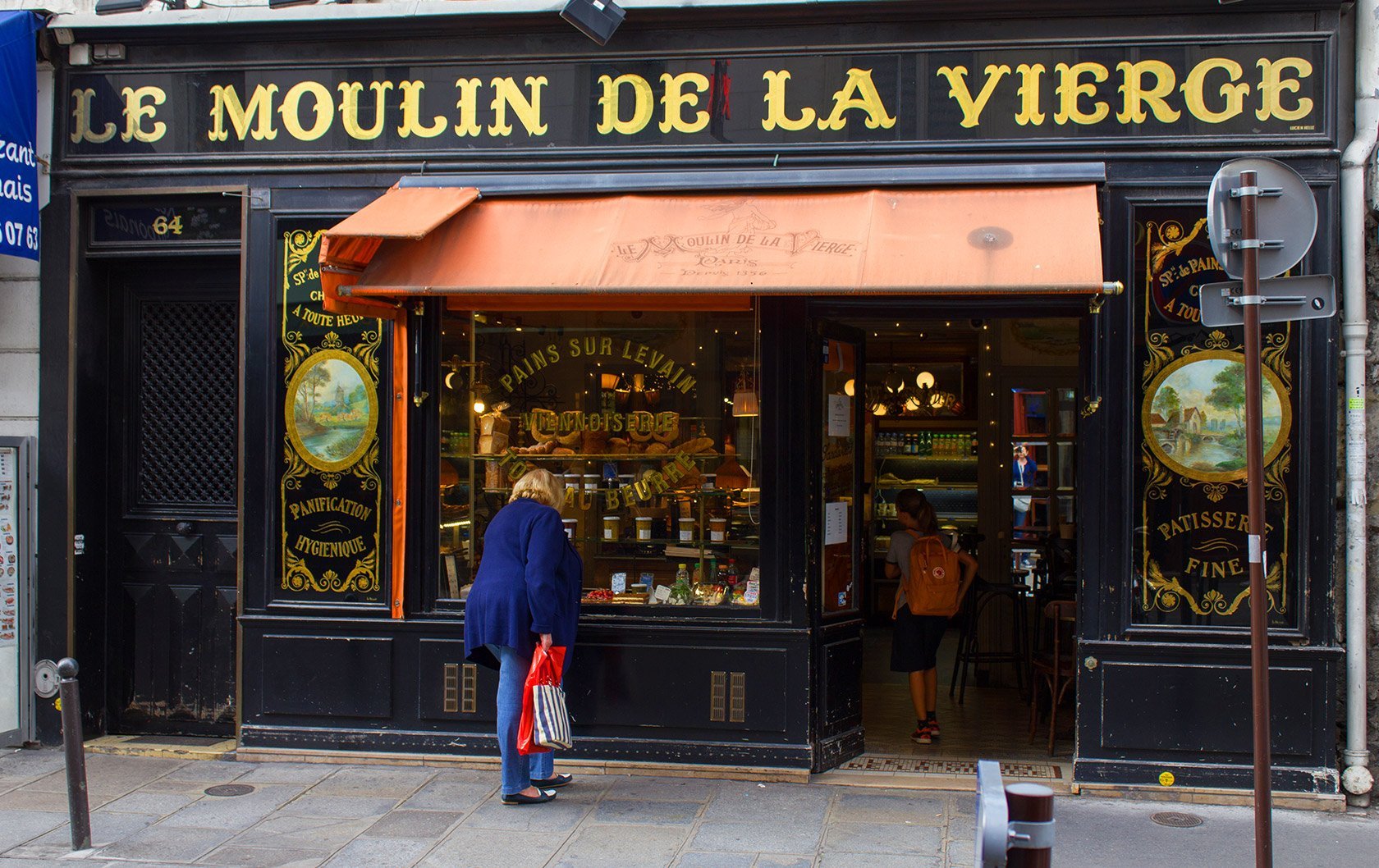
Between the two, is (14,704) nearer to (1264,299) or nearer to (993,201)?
(993,201)

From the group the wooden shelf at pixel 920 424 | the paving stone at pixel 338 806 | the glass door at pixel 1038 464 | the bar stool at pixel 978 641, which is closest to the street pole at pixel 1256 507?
the paving stone at pixel 338 806

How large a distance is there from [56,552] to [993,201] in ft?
18.6

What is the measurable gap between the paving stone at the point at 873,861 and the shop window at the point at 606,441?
1796mm

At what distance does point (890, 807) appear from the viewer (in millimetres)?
6355

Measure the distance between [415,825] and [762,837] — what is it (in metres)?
1.65

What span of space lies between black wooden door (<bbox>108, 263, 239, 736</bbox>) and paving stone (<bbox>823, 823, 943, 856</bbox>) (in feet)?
12.8

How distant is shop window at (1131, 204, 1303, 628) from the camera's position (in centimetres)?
644

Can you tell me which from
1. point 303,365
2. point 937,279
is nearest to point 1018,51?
point 937,279

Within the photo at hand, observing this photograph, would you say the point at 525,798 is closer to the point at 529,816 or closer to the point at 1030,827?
the point at 529,816

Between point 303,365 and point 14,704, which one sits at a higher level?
point 303,365

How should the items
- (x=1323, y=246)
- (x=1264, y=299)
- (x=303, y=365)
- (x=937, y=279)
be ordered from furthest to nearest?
(x=303, y=365)
(x=1323, y=246)
(x=937, y=279)
(x=1264, y=299)

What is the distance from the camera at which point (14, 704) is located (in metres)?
7.42

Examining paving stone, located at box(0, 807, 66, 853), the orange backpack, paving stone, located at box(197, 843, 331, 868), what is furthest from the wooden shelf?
paving stone, located at box(0, 807, 66, 853)

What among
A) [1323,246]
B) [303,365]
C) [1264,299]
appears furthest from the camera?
[303,365]
